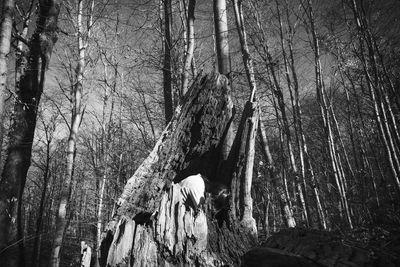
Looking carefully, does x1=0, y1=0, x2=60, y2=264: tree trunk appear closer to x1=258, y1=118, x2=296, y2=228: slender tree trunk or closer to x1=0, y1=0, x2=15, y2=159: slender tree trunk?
x1=0, y1=0, x2=15, y2=159: slender tree trunk

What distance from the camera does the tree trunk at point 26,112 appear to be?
15.7 ft

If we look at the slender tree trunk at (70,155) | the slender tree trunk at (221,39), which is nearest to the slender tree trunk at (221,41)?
the slender tree trunk at (221,39)

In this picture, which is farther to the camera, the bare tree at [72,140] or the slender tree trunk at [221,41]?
the bare tree at [72,140]

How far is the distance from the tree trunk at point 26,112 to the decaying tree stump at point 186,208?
330cm

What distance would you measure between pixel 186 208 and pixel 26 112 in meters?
4.79

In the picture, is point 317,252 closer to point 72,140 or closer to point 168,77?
point 168,77

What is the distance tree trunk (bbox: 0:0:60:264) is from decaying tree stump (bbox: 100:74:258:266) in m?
3.30

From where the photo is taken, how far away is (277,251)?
1748mm

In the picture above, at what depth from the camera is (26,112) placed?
539cm

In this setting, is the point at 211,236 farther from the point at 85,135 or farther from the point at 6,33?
the point at 85,135

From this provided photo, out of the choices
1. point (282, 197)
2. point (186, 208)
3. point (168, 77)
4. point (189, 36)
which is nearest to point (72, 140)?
point (168, 77)

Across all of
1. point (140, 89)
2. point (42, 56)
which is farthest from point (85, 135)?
point (42, 56)

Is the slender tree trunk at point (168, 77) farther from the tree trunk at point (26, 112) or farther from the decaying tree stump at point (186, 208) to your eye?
the decaying tree stump at point (186, 208)

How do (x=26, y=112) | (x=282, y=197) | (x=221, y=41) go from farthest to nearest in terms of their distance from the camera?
(x=282, y=197) → (x=26, y=112) → (x=221, y=41)
